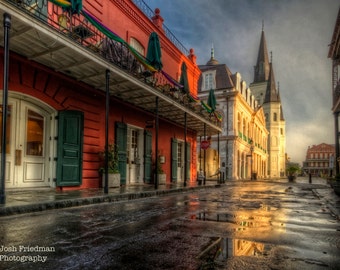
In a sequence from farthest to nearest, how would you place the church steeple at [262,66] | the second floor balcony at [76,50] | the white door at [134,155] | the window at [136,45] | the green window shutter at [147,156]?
1. the church steeple at [262,66]
2. the green window shutter at [147,156]
3. the window at [136,45]
4. the white door at [134,155]
5. the second floor balcony at [76,50]

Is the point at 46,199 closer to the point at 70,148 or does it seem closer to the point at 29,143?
the point at 29,143

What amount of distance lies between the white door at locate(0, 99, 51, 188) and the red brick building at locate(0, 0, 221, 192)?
3cm

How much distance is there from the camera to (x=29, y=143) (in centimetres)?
859

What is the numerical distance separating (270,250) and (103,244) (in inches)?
70.8

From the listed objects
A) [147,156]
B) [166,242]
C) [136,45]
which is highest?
[136,45]

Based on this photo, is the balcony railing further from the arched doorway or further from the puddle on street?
the puddle on street

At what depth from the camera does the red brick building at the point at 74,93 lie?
7.35 m

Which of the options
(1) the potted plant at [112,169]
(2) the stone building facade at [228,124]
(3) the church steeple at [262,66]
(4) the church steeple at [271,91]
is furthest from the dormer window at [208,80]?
(3) the church steeple at [262,66]

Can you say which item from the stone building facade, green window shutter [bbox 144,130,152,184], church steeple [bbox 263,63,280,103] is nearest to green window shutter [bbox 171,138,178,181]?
green window shutter [bbox 144,130,152,184]

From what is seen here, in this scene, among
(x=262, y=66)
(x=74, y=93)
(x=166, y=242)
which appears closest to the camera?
(x=166, y=242)

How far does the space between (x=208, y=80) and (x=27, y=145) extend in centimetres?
2512

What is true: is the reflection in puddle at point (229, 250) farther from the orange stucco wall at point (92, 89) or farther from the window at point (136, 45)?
the window at point (136, 45)

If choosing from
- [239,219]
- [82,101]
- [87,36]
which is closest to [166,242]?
[239,219]

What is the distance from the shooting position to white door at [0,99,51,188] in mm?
7969
